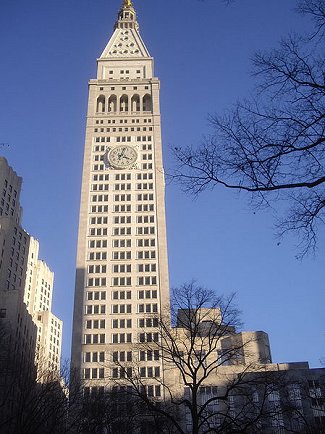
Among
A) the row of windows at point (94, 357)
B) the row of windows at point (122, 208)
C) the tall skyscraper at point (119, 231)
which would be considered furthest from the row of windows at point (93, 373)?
the row of windows at point (122, 208)

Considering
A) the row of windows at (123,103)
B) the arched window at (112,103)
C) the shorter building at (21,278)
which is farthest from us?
the arched window at (112,103)

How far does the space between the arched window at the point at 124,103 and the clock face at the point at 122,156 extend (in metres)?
15.9

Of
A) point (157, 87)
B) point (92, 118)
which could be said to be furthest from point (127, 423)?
point (157, 87)

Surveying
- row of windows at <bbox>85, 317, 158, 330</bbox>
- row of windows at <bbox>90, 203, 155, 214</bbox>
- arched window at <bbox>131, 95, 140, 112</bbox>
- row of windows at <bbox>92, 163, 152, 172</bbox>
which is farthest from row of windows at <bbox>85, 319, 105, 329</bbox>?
arched window at <bbox>131, 95, 140, 112</bbox>

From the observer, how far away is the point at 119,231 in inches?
4070

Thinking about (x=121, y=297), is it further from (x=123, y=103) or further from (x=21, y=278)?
(x=123, y=103)

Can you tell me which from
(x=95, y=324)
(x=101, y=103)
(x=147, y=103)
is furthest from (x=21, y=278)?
(x=147, y=103)

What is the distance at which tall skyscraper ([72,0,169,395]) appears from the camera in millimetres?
89125

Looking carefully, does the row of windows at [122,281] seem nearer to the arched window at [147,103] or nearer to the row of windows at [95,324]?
the row of windows at [95,324]

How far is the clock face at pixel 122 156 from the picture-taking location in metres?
113

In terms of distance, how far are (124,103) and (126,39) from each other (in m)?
38.4

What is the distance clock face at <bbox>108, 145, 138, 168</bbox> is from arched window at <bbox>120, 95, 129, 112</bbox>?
15946 millimetres

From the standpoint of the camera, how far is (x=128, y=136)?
118312 millimetres

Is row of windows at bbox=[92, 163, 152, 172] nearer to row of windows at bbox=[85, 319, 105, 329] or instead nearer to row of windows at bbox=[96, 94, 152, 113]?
row of windows at bbox=[96, 94, 152, 113]
